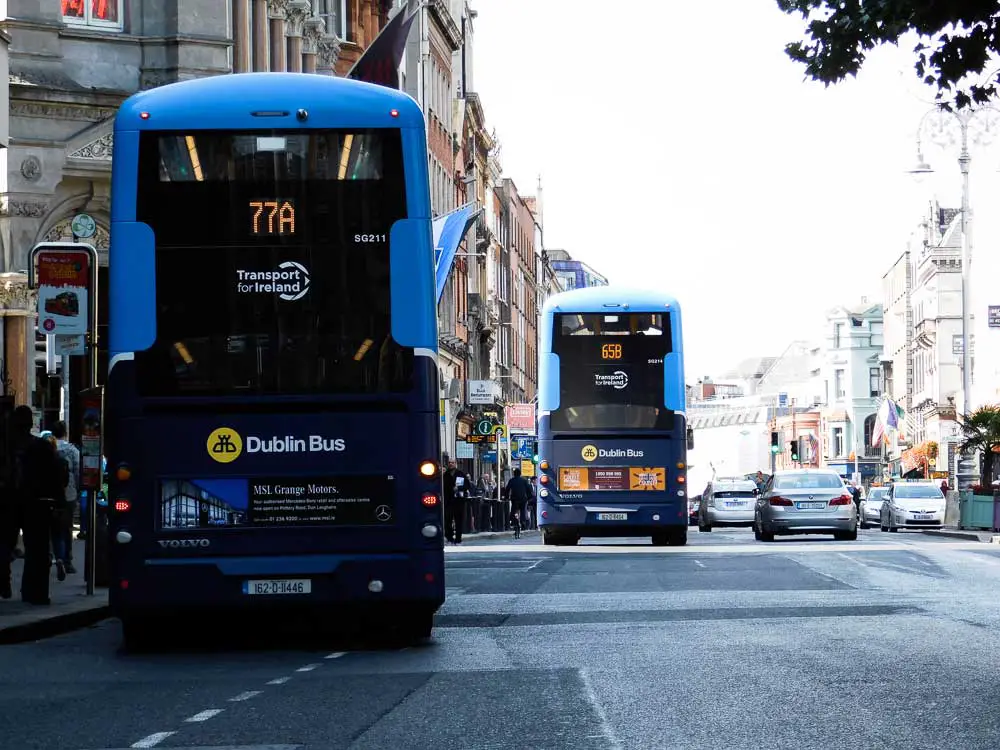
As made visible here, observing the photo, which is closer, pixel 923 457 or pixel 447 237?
pixel 447 237

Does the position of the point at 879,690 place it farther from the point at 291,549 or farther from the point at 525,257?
the point at 525,257

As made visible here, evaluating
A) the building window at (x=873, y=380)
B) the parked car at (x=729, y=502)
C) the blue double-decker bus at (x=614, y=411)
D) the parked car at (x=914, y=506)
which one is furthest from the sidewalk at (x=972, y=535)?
the building window at (x=873, y=380)

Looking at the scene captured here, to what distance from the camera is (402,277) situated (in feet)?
50.5

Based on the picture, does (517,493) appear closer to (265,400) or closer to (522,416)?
(522,416)

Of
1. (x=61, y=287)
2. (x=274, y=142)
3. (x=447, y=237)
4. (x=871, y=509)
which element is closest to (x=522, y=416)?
(x=871, y=509)

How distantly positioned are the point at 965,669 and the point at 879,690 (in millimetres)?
1396

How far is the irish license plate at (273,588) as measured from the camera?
15.3m

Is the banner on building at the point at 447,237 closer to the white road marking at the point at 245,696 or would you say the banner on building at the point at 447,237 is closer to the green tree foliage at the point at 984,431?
the green tree foliage at the point at 984,431

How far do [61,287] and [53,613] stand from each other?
4159 mm

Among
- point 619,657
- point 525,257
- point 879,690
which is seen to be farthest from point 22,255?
point 525,257

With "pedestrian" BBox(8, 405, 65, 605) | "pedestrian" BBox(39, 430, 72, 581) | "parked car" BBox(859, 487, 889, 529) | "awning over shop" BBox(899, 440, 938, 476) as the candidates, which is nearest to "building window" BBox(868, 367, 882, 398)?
"awning over shop" BBox(899, 440, 938, 476)

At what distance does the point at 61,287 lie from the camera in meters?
21.5

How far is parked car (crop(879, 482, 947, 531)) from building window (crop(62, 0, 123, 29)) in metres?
29.2

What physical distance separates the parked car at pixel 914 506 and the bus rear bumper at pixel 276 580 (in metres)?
46.1
